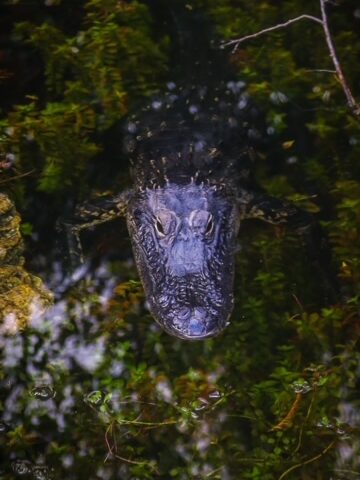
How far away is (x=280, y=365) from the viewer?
370cm

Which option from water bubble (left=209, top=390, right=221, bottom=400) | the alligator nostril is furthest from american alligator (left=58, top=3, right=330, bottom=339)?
water bubble (left=209, top=390, right=221, bottom=400)

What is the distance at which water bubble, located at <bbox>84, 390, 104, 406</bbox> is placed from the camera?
11.5 ft

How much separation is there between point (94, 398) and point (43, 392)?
28cm

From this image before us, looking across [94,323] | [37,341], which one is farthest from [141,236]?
[37,341]

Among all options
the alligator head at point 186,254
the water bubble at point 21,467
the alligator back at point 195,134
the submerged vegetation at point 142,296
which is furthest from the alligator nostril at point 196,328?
the alligator back at point 195,134

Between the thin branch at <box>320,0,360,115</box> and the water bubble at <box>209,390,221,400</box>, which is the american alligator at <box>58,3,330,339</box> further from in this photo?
the thin branch at <box>320,0,360,115</box>

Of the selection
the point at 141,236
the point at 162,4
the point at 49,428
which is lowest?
the point at 49,428

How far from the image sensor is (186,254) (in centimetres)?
360

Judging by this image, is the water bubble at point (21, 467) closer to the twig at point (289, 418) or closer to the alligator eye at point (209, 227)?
the twig at point (289, 418)

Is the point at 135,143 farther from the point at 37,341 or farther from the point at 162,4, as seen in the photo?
the point at 37,341

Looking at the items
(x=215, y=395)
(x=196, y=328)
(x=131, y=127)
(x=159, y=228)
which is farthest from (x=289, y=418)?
(x=131, y=127)

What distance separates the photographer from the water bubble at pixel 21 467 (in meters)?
3.20

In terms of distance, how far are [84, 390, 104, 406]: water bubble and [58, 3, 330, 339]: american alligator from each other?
0.52 m

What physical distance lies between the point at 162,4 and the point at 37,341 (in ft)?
9.14
